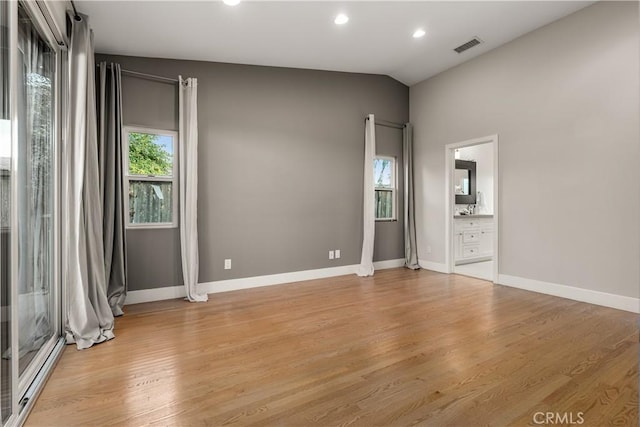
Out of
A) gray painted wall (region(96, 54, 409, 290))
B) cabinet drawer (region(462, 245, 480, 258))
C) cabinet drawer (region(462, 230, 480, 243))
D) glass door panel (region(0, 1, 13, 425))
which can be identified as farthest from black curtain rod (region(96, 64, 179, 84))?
cabinet drawer (region(462, 245, 480, 258))

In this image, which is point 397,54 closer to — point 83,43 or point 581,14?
point 581,14

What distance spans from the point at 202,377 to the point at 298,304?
168cm

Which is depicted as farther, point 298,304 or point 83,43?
point 298,304

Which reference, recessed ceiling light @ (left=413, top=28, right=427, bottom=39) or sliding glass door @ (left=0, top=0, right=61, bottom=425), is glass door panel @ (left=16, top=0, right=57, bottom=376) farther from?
recessed ceiling light @ (left=413, top=28, right=427, bottom=39)

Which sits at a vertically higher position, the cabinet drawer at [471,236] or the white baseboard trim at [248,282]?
the cabinet drawer at [471,236]

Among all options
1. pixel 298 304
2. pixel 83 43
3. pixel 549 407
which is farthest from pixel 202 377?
pixel 83 43

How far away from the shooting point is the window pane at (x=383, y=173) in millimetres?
5730

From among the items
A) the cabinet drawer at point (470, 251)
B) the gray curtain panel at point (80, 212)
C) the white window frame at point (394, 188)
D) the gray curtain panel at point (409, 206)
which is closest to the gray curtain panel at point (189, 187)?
the gray curtain panel at point (80, 212)

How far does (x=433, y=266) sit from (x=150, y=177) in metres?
4.53

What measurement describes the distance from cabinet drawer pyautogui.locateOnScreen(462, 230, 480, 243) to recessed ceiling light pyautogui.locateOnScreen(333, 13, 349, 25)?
412 centimetres

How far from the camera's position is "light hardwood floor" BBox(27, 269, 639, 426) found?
177 cm

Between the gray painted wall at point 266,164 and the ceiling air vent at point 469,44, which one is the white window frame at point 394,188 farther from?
the ceiling air vent at point 469,44

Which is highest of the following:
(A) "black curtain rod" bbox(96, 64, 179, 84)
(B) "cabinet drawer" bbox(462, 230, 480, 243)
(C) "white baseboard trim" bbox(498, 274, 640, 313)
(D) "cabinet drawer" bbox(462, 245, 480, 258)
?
(A) "black curtain rod" bbox(96, 64, 179, 84)

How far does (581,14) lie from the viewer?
148 inches
